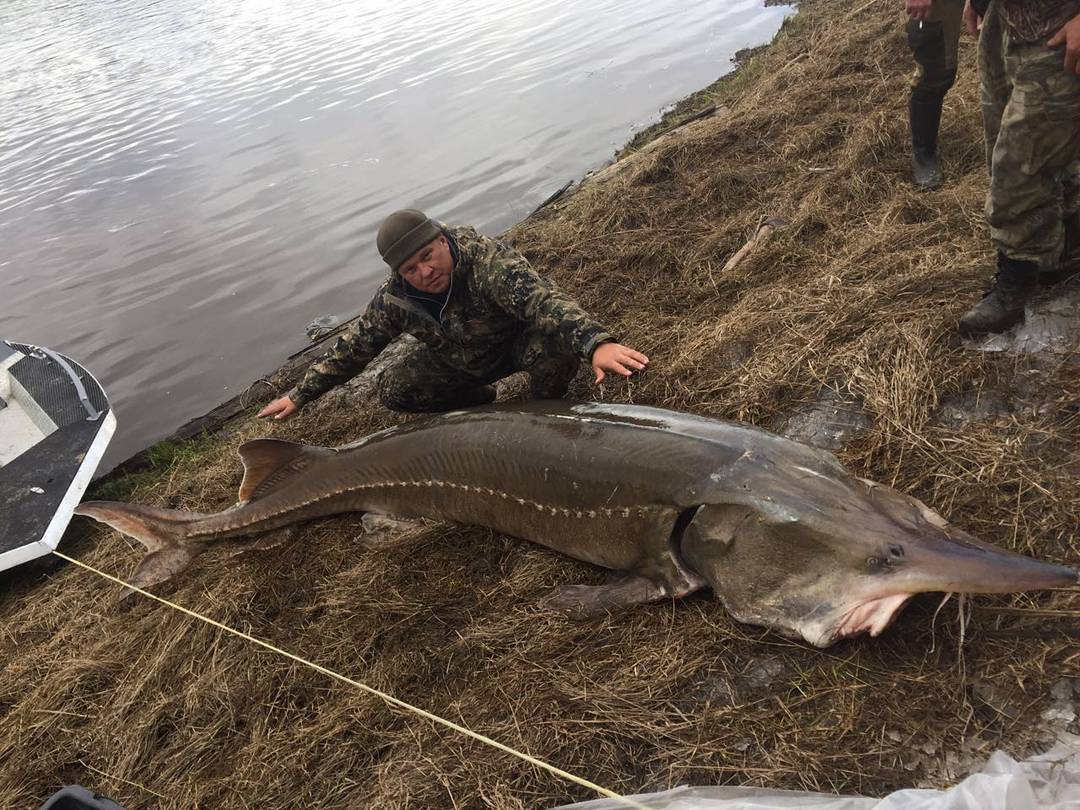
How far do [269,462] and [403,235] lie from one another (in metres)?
1.70

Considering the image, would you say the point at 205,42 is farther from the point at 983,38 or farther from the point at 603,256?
the point at 983,38

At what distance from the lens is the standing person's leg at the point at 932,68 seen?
4.71 m

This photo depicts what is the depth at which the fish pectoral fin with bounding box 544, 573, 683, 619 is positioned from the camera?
9.55ft

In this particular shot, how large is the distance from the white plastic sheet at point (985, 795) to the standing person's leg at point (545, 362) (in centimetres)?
266

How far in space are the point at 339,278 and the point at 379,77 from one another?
30.1ft

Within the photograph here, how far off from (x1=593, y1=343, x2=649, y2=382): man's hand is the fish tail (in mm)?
2610

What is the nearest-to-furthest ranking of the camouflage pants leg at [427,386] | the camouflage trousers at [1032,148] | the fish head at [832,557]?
the fish head at [832,557], the camouflage trousers at [1032,148], the camouflage pants leg at [427,386]

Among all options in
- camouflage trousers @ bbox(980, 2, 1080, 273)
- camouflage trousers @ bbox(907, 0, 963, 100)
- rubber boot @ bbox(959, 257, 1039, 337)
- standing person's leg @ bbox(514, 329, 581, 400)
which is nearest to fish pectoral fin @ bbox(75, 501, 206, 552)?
standing person's leg @ bbox(514, 329, 581, 400)

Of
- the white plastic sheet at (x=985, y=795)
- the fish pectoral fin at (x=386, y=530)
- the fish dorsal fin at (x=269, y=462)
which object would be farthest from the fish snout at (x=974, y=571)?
the fish dorsal fin at (x=269, y=462)

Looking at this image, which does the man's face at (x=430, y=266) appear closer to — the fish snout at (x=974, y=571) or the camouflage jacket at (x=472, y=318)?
the camouflage jacket at (x=472, y=318)

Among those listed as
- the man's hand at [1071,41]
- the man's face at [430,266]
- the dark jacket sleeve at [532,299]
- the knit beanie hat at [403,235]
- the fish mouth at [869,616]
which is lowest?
the fish mouth at [869,616]

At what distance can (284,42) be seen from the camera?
21.9 metres

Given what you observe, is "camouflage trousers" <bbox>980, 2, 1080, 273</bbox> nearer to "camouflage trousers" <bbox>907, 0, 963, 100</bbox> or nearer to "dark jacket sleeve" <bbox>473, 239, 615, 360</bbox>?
"camouflage trousers" <bbox>907, 0, 963, 100</bbox>

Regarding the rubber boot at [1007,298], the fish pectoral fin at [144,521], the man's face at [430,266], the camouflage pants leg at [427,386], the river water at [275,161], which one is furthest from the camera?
the river water at [275,161]
